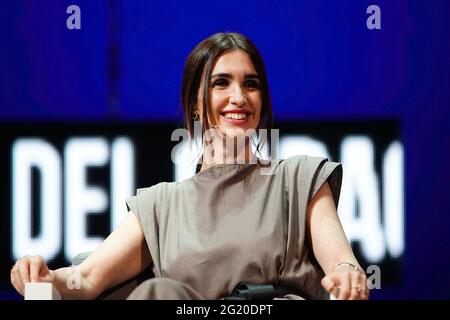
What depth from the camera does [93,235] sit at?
3908mm

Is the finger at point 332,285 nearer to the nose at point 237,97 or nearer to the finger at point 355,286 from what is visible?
the finger at point 355,286

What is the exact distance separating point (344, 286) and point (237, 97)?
72 centimetres

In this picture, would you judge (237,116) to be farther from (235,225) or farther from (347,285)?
(347,285)

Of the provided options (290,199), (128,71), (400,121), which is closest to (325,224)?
(290,199)

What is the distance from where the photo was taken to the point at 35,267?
228 cm

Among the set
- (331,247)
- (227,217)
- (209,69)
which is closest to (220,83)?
(209,69)

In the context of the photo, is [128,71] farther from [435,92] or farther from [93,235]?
[435,92]

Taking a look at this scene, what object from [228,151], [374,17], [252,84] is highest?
[374,17]

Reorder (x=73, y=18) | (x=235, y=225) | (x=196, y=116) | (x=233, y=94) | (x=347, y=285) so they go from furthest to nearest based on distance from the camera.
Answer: (x=73, y=18), (x=196, y=116), (x=233, y=94), (x=235, y=225), (x=347, y=285)

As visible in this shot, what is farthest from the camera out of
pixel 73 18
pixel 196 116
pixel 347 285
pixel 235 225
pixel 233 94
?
pixel 73 18

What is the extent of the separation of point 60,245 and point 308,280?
1.82 metres

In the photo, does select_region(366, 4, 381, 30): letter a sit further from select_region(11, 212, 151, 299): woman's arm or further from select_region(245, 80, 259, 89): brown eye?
select_region(11, 212, 151, 299): woman's arm

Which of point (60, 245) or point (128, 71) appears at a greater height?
point (128, 71)

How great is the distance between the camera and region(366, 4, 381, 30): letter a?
400 centimetres
